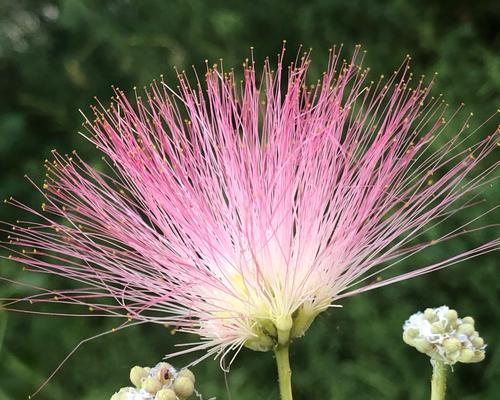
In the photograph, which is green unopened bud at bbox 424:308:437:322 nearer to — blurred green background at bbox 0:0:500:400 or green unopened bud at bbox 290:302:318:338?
green unopened bud at bbox 290:302:318:338

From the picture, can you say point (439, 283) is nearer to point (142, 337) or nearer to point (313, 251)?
point (142, 337)

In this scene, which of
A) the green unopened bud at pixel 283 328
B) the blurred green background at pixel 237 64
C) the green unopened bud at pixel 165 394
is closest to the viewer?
the green unopened bud at pixel 165 394

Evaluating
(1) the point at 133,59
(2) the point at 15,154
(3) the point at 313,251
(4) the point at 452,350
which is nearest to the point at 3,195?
(2) the point at 15,154

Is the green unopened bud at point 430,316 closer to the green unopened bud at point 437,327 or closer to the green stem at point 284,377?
the green unopened bud at point 437,327

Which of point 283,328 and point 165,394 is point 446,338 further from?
point 165,394

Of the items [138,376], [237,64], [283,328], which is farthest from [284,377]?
[237,64]

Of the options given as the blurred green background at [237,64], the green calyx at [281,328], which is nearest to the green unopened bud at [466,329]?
the green calyx at [281,328]
